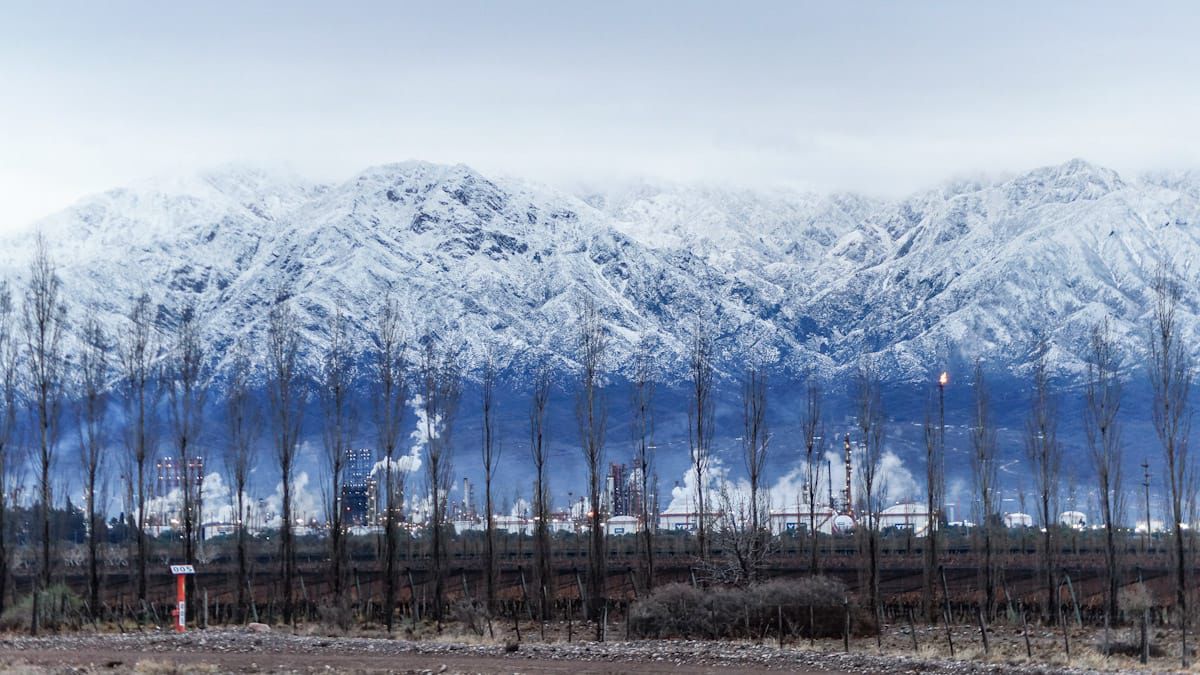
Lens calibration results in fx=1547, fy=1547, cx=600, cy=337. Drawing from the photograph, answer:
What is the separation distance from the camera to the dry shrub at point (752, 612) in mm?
43688

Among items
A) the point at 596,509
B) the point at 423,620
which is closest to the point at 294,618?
the point at 423,620

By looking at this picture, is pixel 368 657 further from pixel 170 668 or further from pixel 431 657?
pixel 170 668

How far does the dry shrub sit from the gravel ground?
1.87m

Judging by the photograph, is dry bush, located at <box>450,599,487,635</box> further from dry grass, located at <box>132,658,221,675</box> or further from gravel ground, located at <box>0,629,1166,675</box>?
dry grass, located at <box>132,658,221,675</box>

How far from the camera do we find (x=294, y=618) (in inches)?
2222

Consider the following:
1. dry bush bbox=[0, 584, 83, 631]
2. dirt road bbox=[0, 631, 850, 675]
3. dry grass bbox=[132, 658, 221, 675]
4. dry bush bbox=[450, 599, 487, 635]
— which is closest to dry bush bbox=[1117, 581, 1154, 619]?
dirt road bbox=[0, 631, 850, 675]

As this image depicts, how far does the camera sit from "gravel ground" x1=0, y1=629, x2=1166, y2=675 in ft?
115

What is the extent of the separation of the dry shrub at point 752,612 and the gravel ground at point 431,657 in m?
1.87

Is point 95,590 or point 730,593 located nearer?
point 730,593

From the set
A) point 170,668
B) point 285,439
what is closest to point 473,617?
point 170,668

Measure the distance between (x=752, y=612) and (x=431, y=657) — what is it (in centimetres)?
979

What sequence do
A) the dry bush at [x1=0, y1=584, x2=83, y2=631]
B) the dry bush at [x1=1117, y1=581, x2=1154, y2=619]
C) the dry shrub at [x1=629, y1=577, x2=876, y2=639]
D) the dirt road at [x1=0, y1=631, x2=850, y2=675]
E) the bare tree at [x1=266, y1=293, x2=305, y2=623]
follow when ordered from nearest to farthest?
the dirt road at [x1=0, y1=631, x2=850, y2=675] → the dry shrub at [x1=629, y1=577, x2=876, y2=639] → the dry bush at [x1=0, y1=584, x2=83, y2=631] → the dry bush at [x1=1117, y1=581, x2=1154, y2=619] → the bare tree at [x1=266, y1=293, x2=305, y2=623]

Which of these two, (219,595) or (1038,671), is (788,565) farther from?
(1038,671)

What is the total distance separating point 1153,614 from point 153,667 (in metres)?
38.1
